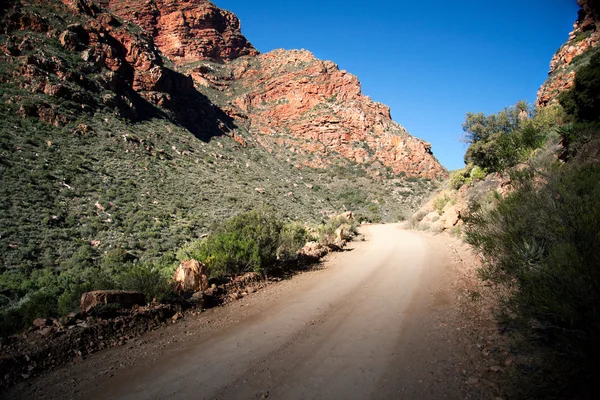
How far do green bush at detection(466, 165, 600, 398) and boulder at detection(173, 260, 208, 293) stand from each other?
20.7ft

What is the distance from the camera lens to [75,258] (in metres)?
13.3

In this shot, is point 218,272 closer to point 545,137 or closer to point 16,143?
point 545,137

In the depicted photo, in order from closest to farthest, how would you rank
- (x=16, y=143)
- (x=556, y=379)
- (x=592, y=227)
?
(x=556, y=379) → (x=592, y=227) → (x=16, y=143)

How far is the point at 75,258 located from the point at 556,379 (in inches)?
656

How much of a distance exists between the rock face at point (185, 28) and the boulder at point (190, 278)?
80277 millimetres

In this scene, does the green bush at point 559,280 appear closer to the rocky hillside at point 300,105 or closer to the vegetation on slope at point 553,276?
the vegetation on slope at point 553,276

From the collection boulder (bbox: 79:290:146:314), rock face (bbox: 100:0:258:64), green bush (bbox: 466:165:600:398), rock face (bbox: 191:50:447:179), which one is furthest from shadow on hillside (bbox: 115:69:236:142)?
green bush (bbox: 466:165:600:398)

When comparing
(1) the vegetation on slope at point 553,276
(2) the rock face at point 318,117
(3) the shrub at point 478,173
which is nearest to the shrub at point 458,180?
(3) the shrub at point 478,173

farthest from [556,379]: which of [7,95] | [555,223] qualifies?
[7,95]

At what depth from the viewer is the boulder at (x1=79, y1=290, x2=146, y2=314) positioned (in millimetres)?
5266

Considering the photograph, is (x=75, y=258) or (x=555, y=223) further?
(x=75, y=258)

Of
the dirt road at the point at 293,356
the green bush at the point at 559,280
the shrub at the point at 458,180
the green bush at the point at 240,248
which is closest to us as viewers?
the green bush at the point at 559,280

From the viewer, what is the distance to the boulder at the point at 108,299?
5.27m

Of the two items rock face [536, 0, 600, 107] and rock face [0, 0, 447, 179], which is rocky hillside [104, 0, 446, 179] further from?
rock face [536, 0, 600, 107]
